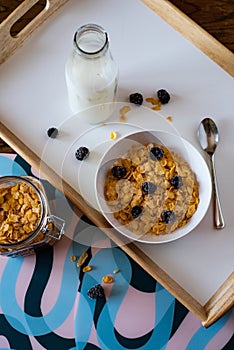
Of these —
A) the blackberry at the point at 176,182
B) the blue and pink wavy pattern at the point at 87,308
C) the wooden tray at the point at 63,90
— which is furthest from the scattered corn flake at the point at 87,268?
the blackberry at the point at 176,182

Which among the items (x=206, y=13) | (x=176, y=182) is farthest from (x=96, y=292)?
(x=206, y=13)

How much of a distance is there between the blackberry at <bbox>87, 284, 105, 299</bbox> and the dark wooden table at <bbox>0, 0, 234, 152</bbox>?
612 millimetres

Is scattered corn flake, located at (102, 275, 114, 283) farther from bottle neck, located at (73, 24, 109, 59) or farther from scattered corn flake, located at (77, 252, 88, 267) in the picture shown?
bottle neck, located at (73, 24, 109, 59)

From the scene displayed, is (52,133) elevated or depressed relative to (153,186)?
elevated

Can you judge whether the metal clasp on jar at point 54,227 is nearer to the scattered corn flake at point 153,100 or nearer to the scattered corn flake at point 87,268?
the scattered corn flake at point 87,268

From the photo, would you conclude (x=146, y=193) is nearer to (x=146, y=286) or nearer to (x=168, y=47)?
(x=146, y=286)

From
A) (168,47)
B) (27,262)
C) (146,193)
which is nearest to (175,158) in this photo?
(146,193)

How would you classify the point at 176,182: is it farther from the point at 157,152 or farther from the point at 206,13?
the point at 206,13

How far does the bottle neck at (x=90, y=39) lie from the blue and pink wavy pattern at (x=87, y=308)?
0.93 ft

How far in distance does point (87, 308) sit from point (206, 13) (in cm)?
72

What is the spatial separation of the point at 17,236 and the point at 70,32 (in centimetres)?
42

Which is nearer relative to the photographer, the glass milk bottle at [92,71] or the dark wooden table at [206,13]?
the glass milk bottle at [92,71]

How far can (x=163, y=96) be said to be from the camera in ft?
4.06

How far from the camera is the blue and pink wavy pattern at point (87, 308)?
1224 mm
